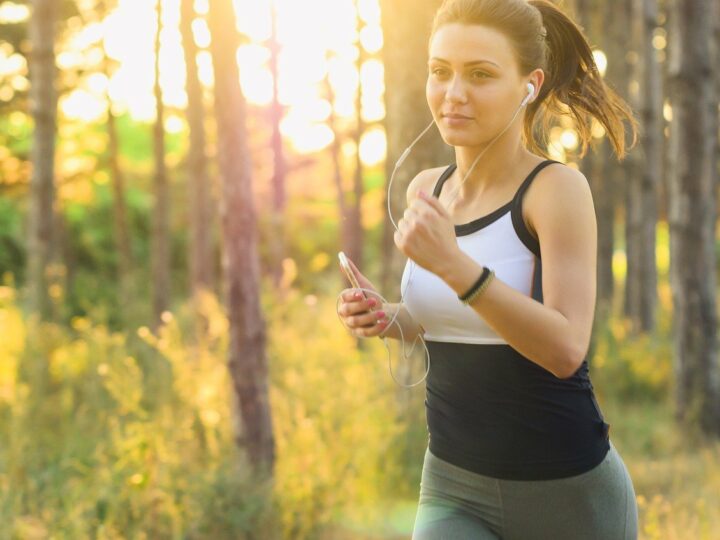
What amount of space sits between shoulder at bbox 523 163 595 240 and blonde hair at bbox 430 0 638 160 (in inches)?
12.4

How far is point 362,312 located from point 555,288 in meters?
0.60

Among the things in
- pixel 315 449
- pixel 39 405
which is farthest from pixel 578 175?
pixel 39 405

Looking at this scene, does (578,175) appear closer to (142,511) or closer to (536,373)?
(536,373)

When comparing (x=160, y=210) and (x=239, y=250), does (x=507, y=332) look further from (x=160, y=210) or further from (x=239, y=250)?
(x=160, y=210)

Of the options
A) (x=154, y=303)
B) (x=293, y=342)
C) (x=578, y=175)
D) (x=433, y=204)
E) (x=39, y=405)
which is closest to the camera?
(x=433, y=204)

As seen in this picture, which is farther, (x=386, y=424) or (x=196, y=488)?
(x=386, y=424)

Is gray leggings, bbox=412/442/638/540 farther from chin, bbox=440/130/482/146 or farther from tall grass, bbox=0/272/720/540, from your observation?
tall grass, bbox=0/272/720/540

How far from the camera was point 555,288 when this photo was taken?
82.6 inches

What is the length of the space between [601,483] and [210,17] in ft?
14.8

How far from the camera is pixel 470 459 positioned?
2.34 m

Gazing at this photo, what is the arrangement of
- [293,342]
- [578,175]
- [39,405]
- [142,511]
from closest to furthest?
[578,175] < [142,511] < [39,405] < [293,342]

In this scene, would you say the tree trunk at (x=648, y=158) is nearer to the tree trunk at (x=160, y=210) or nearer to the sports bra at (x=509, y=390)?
the tree trunk at (x=160, y=210)

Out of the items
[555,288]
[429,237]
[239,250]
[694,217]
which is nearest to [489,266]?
[555,288]

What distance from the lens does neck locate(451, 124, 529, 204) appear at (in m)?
2.38
